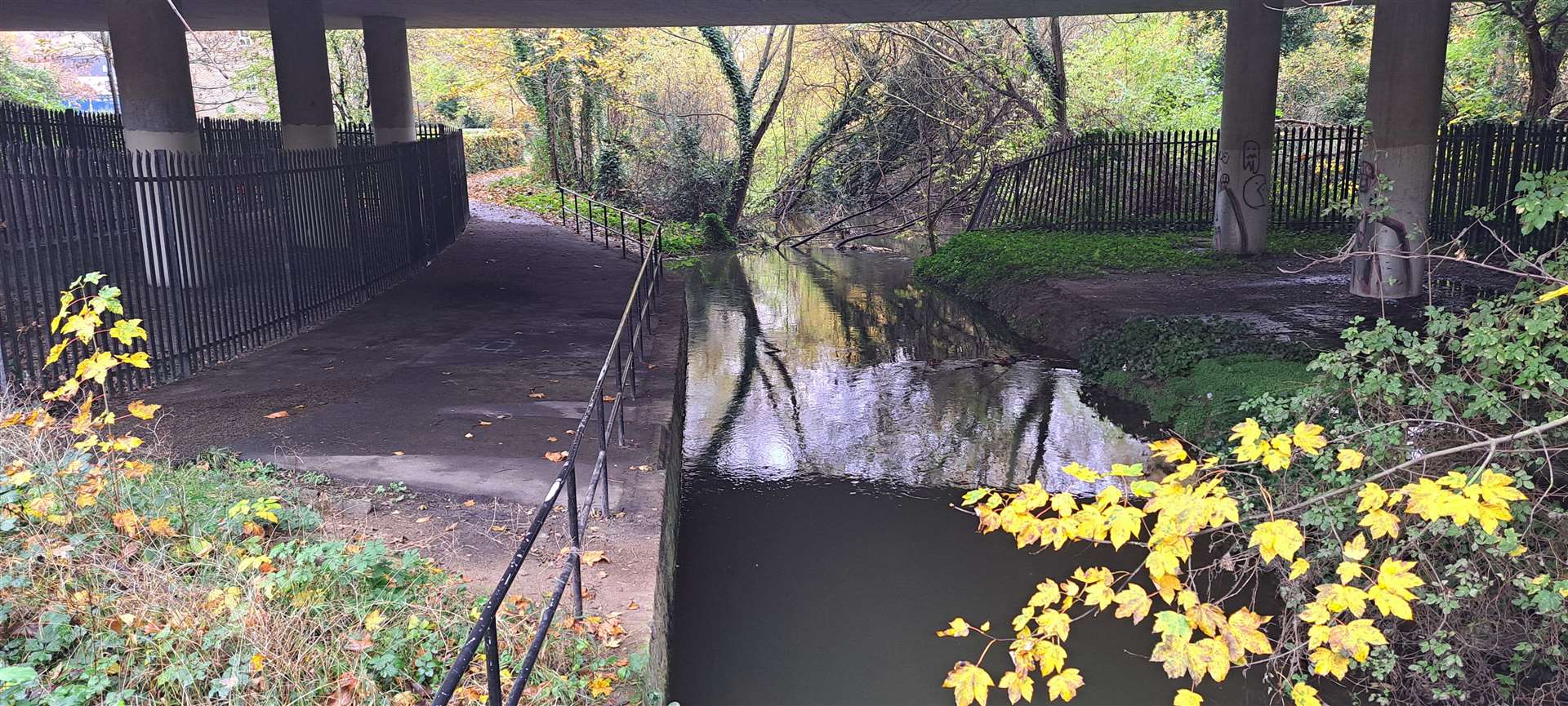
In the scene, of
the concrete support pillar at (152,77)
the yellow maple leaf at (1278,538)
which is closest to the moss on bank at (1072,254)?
the concrete support pillar at (152,77)

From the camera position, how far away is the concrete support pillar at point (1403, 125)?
13555mm

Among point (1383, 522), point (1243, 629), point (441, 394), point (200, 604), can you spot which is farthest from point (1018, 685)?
point (441, 394)

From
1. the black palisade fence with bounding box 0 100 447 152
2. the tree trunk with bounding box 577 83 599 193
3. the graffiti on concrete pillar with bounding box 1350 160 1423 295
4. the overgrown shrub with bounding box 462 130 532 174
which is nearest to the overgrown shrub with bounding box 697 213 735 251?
the tree trunk with bounding box 577 83 599 193

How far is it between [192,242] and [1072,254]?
44.4 feet

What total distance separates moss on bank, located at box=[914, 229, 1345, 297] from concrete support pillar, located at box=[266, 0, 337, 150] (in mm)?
11212

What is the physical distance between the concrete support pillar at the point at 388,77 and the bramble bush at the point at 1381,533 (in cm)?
1878

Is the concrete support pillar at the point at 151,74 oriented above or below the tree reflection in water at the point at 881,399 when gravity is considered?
above

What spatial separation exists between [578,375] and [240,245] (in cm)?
372

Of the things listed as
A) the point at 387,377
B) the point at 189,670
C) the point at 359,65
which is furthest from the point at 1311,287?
the point at 359,65

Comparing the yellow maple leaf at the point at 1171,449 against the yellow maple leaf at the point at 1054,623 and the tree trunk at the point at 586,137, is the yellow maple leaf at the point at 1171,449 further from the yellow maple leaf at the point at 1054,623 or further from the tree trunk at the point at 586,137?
the tree trunk at the point at 586,137

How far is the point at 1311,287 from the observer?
15.7 metres

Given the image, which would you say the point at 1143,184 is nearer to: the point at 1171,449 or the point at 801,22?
the point at 801,22

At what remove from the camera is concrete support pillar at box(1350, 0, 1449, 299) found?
13.6 metres

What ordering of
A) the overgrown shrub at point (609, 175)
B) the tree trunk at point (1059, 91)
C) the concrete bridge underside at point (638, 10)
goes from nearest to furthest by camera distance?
the concrete bridge underside at point (638, 10) < the tree trunk at point (1059, 91) < the overgrown shrub at point (609, 175)
